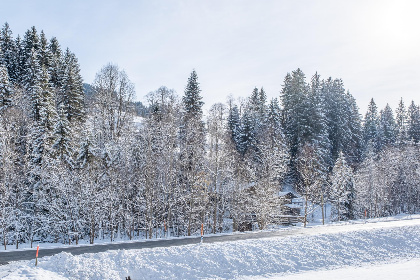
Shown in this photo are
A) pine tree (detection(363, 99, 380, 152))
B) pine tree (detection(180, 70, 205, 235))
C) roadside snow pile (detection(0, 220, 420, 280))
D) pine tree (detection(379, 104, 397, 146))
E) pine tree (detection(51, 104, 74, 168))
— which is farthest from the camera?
pine tree (detection(379, 104, 397, 146))

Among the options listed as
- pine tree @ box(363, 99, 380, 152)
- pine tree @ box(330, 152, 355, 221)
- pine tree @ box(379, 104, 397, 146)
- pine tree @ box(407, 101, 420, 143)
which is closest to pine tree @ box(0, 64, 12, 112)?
pine tree @ box(330, 152, 355, 221)

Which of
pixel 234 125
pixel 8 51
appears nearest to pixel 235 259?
pixel 234 125

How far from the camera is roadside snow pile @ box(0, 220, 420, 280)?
1351 cm

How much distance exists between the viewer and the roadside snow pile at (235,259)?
1351cm

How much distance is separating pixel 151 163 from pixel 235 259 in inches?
675

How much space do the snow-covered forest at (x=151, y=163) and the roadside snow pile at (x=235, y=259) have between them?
1118cm

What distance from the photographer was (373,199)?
46.6 metres

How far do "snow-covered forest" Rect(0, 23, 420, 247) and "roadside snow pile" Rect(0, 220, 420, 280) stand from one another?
440 inches

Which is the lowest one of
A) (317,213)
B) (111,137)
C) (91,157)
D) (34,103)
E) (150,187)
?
(317,213)

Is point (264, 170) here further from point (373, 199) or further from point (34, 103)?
point (34, 103)

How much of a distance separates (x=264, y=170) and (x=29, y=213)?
2506cm

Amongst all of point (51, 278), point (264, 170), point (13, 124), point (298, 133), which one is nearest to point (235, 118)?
point (298, 133)

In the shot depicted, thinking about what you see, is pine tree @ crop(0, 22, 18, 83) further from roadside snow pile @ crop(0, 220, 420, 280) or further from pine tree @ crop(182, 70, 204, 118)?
roadside snow pile @ crop(0, 220, 420, 280)

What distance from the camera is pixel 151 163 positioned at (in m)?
30.6
